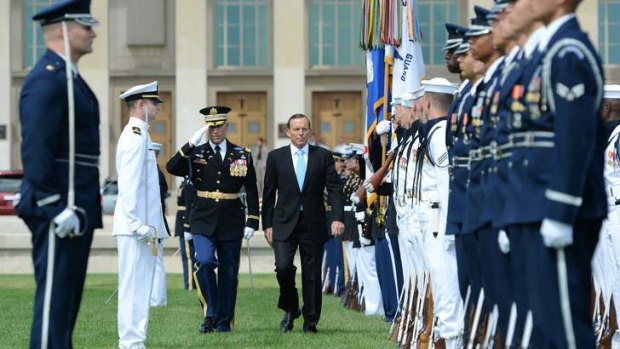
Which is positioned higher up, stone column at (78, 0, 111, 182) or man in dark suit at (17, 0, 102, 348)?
stone column at (78, 0, 111, 182)

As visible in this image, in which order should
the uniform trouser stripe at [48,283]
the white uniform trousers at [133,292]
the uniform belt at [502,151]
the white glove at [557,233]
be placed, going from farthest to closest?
the white uniform trousers at [133,292] → the uniform trouser stripe at [48,283] → the uniform belt at [502,151] → the white glove at [557,233]

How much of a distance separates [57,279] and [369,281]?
10056 mm

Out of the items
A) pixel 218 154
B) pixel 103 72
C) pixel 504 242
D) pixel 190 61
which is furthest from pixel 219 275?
pixel 103 72

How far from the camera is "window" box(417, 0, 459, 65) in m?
46.9

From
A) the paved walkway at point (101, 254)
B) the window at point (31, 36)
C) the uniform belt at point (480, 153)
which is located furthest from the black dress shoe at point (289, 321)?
the window at point (31, 36)

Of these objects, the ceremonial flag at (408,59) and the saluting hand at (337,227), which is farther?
the ceremonial flag at (408,59)

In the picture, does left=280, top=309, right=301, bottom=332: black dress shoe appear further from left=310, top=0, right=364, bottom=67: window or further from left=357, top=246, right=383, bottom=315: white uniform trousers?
left=310, top=0, right=364, bottom=67: window

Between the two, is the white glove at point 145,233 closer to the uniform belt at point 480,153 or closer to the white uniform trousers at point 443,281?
the white uniform trousers at point 443,281

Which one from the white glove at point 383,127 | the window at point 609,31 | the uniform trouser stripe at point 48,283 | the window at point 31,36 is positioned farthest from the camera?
the window at point 31,36

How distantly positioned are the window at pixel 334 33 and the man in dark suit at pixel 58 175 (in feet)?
125

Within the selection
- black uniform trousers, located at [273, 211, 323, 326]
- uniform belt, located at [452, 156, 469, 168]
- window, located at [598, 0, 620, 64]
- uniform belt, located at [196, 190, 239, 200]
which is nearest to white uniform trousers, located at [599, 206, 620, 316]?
uniform belt, located at [452, 156, 469, 168]

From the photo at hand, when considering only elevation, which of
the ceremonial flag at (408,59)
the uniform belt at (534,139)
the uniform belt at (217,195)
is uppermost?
the ceremonial flag at (408,59)

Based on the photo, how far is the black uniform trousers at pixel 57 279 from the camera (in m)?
8.11

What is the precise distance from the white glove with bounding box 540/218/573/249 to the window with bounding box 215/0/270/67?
40.9 metres
